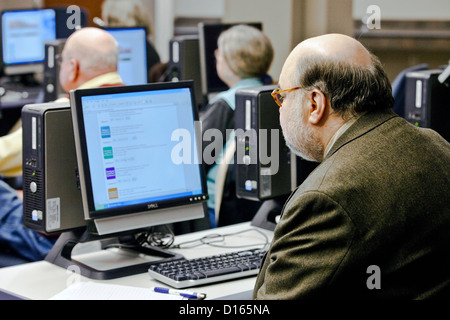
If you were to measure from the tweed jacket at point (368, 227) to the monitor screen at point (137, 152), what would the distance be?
85 cm

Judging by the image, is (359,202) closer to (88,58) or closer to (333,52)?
(333,52)

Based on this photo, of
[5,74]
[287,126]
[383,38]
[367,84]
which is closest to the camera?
[367,84]

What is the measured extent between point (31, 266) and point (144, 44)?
2.84 meters

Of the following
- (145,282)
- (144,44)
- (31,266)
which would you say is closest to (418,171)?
(145,282)

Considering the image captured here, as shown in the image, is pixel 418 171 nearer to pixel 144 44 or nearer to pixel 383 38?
pixel 144 44

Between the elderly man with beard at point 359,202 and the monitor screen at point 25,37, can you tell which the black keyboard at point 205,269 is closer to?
the elderly man with beard at point 359,202

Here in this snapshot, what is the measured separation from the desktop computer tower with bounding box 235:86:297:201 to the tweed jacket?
3.49 ft

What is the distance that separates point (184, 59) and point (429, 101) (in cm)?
194

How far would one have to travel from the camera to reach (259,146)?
2.84 m

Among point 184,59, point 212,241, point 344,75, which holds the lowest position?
point 212,241

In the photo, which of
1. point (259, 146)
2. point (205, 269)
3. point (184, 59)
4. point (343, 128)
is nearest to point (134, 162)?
point (205, 269)

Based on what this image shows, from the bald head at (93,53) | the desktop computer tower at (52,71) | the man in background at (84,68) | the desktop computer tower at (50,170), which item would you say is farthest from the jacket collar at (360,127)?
the desktop computer tower at (52,71)

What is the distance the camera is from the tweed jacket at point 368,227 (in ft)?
5.35

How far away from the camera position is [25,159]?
2.51 meters
